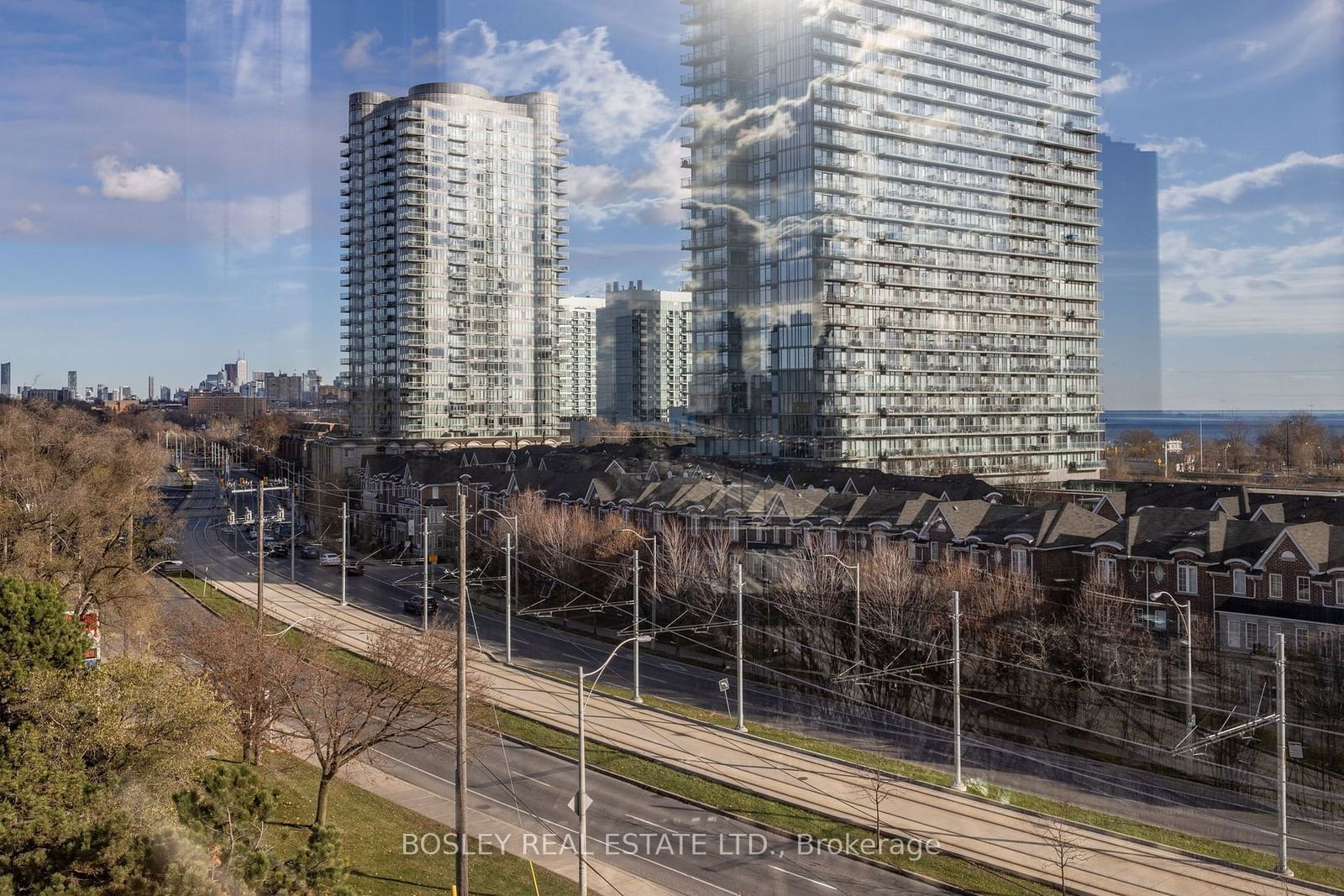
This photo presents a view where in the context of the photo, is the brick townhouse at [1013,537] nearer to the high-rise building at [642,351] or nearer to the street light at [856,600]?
the street light at [856,600]

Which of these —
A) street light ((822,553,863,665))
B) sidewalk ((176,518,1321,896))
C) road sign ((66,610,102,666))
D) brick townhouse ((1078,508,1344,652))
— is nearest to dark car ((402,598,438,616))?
sidewalk ((176,518,1321,896))

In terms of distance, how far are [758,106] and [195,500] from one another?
30757 mm


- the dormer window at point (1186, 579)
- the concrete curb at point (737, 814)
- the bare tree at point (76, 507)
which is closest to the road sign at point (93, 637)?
the bare tree at point (76, 507)

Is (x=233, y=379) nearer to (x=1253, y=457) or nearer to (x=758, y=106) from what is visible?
(x=758, y=106)

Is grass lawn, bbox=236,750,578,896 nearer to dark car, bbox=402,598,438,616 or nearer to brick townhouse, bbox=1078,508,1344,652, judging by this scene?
dark car, bbox=402,598,438,616

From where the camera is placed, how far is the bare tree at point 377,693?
11.6 m

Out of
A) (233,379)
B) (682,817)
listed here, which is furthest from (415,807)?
(233,379)

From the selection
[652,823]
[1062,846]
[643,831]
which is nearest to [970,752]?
[1062,846]

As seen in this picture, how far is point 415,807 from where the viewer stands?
12203 mm

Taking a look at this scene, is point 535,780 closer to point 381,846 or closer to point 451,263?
point 381,846

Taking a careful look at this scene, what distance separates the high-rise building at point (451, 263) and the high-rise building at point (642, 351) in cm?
2929

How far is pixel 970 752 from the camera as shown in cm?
1550

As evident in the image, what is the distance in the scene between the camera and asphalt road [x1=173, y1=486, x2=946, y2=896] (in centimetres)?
1032

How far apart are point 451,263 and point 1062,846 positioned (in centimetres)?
4836
